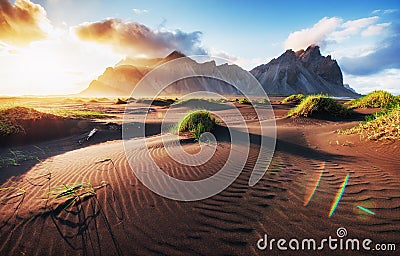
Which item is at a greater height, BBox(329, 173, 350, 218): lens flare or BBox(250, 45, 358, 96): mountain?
BBox(250, 45, 358, 96): mountain

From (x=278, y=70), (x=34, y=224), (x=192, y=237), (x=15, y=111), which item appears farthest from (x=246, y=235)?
(x=278, y=70)

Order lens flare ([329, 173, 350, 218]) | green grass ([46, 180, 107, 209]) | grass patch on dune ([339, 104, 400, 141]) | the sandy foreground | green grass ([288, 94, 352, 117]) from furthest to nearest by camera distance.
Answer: green grass ([288, 94, 352, 117]) → grass patch on dune ([339, 104, 400, 141]) → green grass ([46, 180, 107, 209]) → lens flare ([329, 173, 350, 218]) → the sandy foreground

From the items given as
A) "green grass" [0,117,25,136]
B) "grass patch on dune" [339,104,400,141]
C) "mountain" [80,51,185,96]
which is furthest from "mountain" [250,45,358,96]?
"green grass" [0,117,25,136]

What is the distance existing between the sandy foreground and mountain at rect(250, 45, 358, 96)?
4530 inches

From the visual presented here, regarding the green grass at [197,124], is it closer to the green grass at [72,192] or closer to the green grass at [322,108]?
the green grass at [72,192]

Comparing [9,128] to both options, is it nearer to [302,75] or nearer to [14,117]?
[14,117]

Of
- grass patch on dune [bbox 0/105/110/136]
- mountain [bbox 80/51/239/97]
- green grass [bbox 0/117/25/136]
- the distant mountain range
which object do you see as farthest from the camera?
the distant mountain range

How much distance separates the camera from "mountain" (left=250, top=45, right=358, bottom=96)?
116 m

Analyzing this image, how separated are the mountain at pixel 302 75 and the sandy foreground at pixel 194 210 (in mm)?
115072

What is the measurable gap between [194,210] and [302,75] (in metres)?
138

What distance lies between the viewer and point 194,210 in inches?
89.4

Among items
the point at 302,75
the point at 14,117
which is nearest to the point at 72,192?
the point at 14,117

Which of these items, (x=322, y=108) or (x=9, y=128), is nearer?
(x=9, y=128)

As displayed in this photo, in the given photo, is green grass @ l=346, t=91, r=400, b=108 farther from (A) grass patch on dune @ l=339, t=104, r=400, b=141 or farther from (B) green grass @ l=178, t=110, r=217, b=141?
(B) green grass @ l=178, t=110, r=217, b=141
